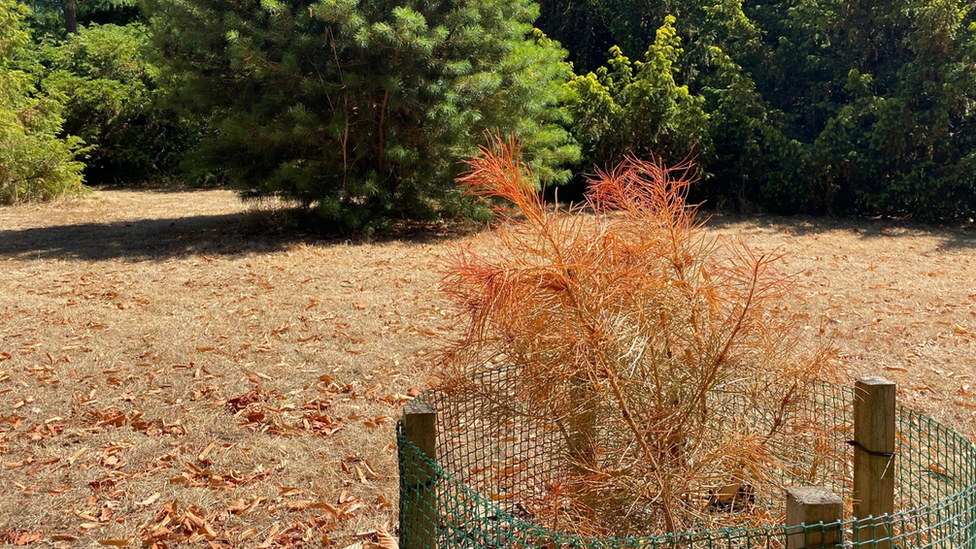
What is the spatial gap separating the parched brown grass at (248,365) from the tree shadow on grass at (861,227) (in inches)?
19.3

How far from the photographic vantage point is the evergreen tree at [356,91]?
27.8 ft

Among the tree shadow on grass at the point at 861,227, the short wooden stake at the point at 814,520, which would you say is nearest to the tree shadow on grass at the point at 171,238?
the tree shadow on grass at the point at 861,227

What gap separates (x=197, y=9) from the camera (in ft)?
28.9

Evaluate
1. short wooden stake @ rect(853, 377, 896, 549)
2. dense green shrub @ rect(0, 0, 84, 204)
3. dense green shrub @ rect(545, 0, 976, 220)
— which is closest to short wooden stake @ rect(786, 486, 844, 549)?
short wooden stake @ rect(853, 377, 896, 549)

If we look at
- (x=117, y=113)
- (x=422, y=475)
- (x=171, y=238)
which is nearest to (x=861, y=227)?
(x=171, y=238)

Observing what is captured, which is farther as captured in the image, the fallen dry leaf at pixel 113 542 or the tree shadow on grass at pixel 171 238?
the tree shadow on grass at pixel 171 238

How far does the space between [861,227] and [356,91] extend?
6.88 m

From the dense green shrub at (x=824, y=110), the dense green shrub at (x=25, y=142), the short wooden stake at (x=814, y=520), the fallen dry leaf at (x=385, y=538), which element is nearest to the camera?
the short wooden stake at (x=814, y=520)

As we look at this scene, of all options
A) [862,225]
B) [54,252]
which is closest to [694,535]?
[54,252]

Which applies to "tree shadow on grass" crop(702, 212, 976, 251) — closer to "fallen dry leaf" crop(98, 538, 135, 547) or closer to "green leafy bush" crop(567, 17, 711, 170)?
"green leafy bush" crop(567, 17, 711, 170)

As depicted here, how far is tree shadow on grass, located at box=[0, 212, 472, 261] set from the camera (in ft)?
27.6

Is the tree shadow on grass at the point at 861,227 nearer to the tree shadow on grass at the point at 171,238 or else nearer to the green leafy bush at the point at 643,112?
the green leafy bush at the point at 643,112

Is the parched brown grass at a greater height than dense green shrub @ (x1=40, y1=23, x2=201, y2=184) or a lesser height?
lesser

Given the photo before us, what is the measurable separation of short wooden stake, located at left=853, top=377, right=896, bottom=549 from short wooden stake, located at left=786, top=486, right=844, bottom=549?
0.61 meters
